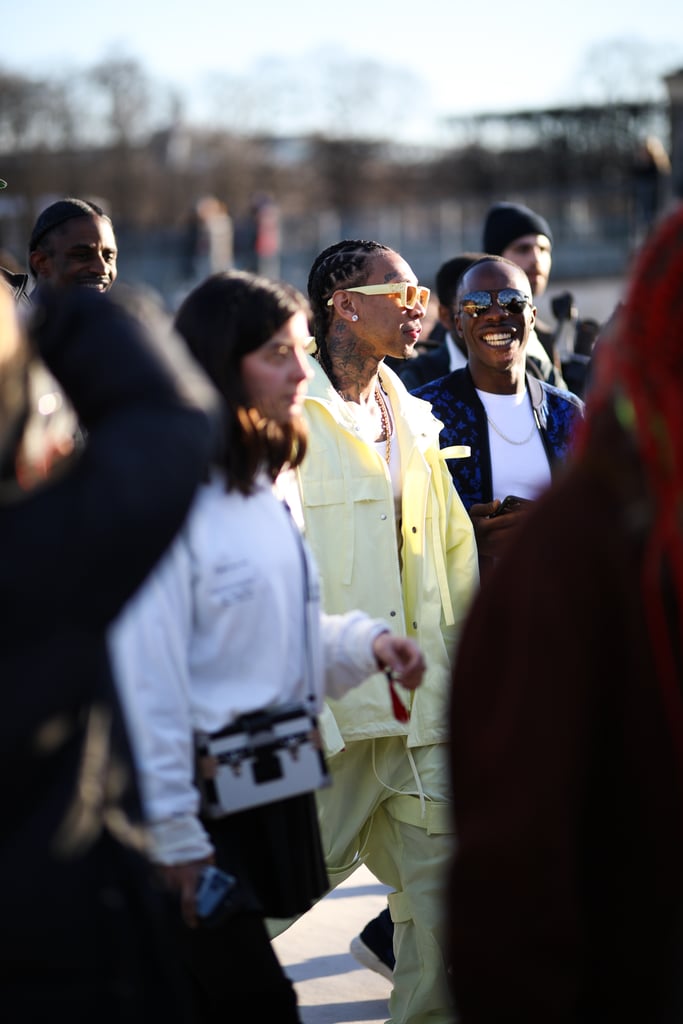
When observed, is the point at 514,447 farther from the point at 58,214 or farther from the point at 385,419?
the point at 58,214

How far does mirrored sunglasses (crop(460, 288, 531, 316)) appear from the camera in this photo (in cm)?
520

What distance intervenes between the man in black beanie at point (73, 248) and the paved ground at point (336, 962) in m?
2.48

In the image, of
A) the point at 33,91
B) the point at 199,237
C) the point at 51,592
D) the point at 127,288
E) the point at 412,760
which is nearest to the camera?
the point at 51,592

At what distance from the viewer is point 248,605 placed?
2738mm

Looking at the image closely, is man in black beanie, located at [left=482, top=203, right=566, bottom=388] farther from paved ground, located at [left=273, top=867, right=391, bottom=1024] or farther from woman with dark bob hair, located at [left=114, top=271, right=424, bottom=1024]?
woman with dark bob hair, located at [left=114, top=271, right=424, bottom=1024]

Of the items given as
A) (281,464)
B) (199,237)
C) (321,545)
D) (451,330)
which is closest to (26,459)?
(281,464)

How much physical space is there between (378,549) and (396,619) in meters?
0.22

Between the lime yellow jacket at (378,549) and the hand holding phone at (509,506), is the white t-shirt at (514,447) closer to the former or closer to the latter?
the hand holding phone at (509,506)

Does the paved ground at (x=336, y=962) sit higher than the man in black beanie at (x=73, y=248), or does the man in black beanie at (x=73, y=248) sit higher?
the man in black beanie at (x=73, y=248)

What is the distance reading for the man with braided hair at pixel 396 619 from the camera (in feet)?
14.0

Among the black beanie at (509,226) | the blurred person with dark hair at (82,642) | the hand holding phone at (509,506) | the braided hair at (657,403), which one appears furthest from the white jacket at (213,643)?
the black beanie at (509,226)

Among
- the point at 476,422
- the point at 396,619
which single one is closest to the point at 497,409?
the point at 476,422

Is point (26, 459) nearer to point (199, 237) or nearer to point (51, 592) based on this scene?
point (51, 592)

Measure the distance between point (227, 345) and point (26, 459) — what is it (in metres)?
0.98
